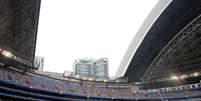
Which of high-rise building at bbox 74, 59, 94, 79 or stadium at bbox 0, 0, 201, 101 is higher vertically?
high-rise building at bbox 74, 59, 94, 79

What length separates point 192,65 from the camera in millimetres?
47094

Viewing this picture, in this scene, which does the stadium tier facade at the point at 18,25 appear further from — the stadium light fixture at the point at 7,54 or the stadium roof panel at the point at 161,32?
the stadium roof panel at the point at 161,32

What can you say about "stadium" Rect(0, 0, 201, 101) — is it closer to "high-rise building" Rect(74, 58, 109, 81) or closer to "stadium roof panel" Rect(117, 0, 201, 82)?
"stadium roof panel" Rect(117, 0, 201, 82)

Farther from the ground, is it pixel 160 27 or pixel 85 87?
pixel 160 27

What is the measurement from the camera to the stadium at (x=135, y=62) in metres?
38.5

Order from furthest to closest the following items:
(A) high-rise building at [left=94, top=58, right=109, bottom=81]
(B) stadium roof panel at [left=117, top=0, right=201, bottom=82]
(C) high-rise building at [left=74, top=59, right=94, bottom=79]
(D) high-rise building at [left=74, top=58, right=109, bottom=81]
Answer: (A) high-rise building at [left=94, top=58, right=109, bottom=81], (D) high-rise building at [left=74, top=58, right=109, bottom=81], (C) high-rise building at [left=74, top=59, right=94, bottom=79], (B) stadium roof panel at [left=117, top=0, right=201, bottom=82]

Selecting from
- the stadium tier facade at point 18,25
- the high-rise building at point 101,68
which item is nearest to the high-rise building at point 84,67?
the high-rise building at point 101,68

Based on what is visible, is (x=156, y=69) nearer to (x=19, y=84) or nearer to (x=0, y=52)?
(x=19, y=84)

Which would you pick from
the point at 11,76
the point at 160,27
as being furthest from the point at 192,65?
the point at 11,76

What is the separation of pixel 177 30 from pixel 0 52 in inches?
1408

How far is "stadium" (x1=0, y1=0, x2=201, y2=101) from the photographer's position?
3850 centimetres

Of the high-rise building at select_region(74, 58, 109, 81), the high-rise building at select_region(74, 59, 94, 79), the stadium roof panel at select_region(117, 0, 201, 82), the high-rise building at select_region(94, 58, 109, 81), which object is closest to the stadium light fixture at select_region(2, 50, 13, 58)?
the stadium roof panel at select_region(117, 0, 201, 82)

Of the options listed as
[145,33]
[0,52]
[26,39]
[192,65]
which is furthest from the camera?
[145,33]

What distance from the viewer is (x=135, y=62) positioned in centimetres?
5744
